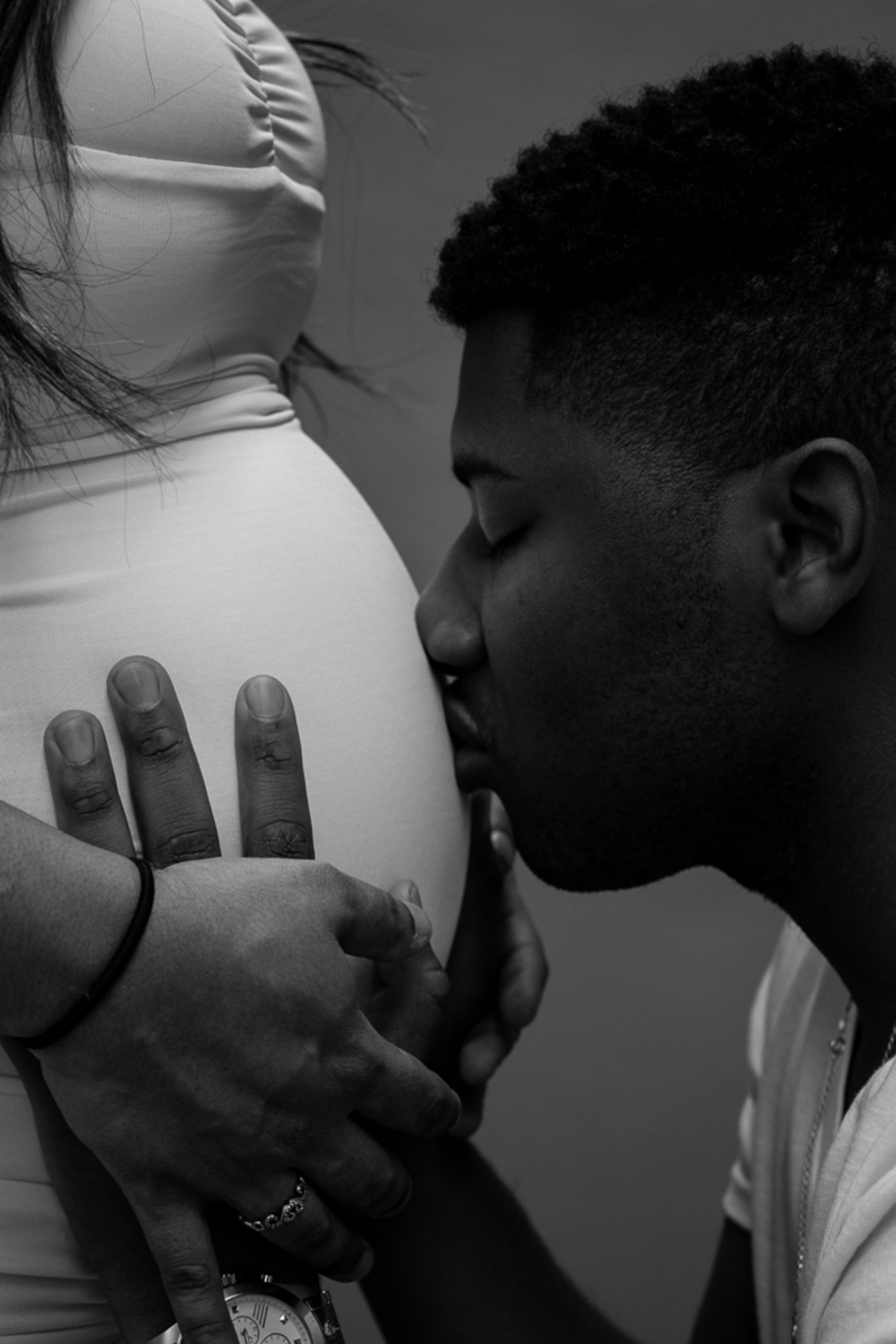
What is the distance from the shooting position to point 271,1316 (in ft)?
2.56

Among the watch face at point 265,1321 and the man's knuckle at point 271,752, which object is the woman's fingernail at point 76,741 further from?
the watch face at point 265,1321

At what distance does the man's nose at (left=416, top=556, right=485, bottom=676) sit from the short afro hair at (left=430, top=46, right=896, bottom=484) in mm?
144

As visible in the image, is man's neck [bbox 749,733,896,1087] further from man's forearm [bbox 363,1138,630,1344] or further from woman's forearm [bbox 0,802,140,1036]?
woman's forearm [bbox 0,802,140,1036]

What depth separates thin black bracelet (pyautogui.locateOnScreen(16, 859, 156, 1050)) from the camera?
661 mm

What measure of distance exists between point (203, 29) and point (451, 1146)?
2.67ft

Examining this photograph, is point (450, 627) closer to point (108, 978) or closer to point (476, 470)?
point (476, 470)

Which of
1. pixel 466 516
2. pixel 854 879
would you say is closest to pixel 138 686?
pixel 854 879

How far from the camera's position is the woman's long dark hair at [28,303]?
73 cm

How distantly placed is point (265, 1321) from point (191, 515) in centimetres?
46

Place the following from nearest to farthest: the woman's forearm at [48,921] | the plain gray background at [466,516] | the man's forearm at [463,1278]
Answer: the woman's forearm at [48,921] → the man's forearm at [463,1278] → the plain gray background at [466,516]

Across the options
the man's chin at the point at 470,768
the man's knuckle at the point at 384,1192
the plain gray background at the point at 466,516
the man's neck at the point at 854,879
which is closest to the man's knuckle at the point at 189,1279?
the man's knuckle at the point at 384,1192

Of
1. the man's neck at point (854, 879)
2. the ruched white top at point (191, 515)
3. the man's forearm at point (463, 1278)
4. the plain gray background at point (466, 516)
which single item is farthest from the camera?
the plain gray background at point (466, 516)

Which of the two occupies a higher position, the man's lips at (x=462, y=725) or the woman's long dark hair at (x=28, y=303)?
the woman's long dark hair at (x=28, y=303)

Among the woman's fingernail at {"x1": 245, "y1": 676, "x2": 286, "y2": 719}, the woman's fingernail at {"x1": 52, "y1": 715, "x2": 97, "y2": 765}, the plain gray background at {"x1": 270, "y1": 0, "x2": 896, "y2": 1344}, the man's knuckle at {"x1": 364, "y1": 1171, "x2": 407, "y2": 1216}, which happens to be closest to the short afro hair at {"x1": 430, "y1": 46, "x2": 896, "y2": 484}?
the woman's fingernail at {"x1": 245, "y1": 676, "x2": 286, "y2": 719}
